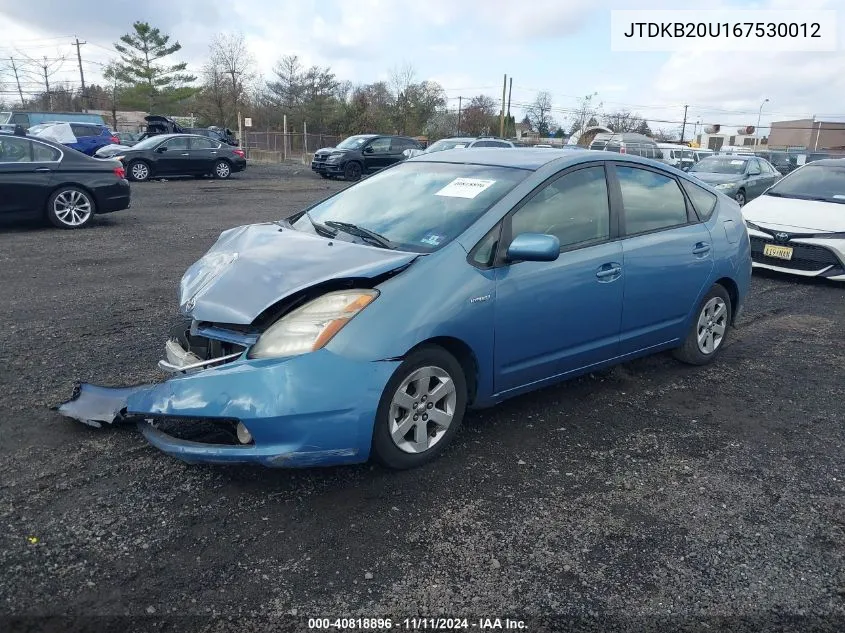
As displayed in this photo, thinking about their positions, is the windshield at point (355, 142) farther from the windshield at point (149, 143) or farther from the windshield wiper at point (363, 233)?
the windshield wiper at point (363, 233)

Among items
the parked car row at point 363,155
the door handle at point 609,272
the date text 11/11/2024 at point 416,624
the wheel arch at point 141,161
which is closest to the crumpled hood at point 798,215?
the door handle at point 609,272

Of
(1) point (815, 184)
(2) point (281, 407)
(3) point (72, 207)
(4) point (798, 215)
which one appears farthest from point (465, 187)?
(3) point (72, 207)

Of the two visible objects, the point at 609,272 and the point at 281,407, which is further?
the point at 609,272

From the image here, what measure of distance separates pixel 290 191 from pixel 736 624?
18416 mm

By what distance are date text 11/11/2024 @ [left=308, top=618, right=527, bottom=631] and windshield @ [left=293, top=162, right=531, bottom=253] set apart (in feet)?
6.00

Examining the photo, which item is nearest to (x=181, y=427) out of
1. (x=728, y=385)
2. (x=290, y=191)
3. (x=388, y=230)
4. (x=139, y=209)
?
(x=388, y=230)

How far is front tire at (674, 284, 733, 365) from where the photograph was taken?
5.09m

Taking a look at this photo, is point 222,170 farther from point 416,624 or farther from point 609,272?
point 416,624

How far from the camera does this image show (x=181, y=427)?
11.8ft

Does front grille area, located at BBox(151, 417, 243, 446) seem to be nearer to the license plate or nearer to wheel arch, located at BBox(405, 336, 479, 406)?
wheel arch, located at BBox(405, 336, 479, 406)

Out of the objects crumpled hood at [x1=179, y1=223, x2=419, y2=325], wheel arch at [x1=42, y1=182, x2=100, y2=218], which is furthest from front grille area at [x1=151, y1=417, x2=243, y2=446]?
wheel arch at [x1=42, y1=182, x2=100, y2=218]

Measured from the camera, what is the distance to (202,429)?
11.6 feet

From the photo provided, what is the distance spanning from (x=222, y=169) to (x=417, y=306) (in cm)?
2081

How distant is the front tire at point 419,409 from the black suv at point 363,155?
20827 mm
